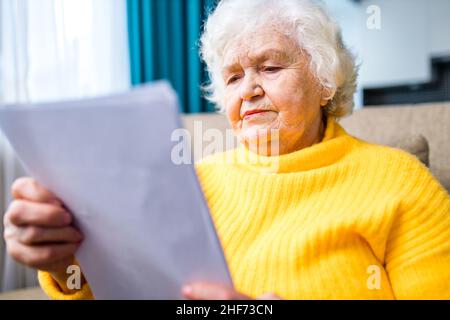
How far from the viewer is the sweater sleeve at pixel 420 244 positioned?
804 millimetres

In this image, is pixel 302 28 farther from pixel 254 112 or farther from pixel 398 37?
pixel 398 37

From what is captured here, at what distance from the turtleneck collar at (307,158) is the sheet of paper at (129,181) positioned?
451mm

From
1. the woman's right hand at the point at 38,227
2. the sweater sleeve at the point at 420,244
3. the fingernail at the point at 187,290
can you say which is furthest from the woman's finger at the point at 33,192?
the sweater sleeve at the point at 420,244

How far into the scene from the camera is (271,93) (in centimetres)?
101

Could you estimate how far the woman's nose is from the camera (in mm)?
1018

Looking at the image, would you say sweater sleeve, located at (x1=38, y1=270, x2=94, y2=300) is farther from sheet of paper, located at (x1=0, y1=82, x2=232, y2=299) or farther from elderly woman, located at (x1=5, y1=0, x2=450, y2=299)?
sheet of paper, located at (x1=0, y1=82, x2=232, y2=299)

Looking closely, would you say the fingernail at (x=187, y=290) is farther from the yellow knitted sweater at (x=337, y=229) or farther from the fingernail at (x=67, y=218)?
the yellow knitted sweater at (x=337, y=229)

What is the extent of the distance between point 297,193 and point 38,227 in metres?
0.51

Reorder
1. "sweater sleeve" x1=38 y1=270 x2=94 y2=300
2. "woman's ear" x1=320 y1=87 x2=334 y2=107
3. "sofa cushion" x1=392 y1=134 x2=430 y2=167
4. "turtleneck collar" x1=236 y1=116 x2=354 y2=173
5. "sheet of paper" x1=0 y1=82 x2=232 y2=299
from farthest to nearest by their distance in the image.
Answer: "sofa cushion" x1=392 y1=134 x2=430 y2=167 → "woman's ear" x1=320 y1=87 x2=334 y2=107 → "turtleneck collar" x1=236 y1=116 x2=354 y2=173 → "sweater sleeve" x1=38 y1=270 x2=94 y2=300 → "sheet of paper" x1=0 y1=82 x2=232 y2=299

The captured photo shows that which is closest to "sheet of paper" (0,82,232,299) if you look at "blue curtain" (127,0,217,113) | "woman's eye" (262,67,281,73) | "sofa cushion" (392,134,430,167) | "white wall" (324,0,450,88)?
"woman's eye" (262,67,281,73)

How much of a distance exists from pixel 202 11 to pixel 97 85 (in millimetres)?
730

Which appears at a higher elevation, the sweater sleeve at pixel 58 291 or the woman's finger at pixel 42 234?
the woman's finger at pixel 42 234

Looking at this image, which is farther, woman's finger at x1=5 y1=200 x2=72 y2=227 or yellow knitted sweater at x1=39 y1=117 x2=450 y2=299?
yellow knitted sweater at x1=39 y1=117 x2=450 y2=299
